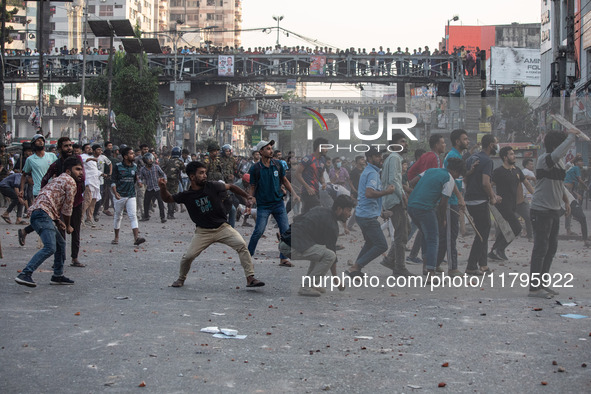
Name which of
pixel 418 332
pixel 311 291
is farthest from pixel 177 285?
pixel 418 332

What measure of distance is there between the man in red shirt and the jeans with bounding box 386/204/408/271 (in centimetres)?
384

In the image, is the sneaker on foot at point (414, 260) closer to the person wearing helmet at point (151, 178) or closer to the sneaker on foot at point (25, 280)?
the sneaker on foot at point (25, 280)

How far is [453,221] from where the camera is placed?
10438 millimetres

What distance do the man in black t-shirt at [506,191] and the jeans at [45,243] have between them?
5763mm

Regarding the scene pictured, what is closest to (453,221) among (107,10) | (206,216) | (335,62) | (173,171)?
(206,216)

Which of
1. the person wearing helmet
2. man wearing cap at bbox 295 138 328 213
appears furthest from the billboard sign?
man wearing cap at bbox 295 138 328 213

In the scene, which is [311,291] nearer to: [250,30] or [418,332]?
[418,332]

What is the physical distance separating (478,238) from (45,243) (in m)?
5.22

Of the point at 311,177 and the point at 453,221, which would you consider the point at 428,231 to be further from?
the point at 311,177

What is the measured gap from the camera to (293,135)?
9.89m

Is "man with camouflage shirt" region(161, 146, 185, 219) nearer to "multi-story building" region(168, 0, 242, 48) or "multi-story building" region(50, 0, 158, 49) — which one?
"multi-story building" region(50, 0, 158, 49)

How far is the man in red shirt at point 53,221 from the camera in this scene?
27.9ft

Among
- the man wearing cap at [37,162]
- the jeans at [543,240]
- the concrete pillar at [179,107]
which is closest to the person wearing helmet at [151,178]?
the man wearing cap at [37,162]

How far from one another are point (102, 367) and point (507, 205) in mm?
7200
